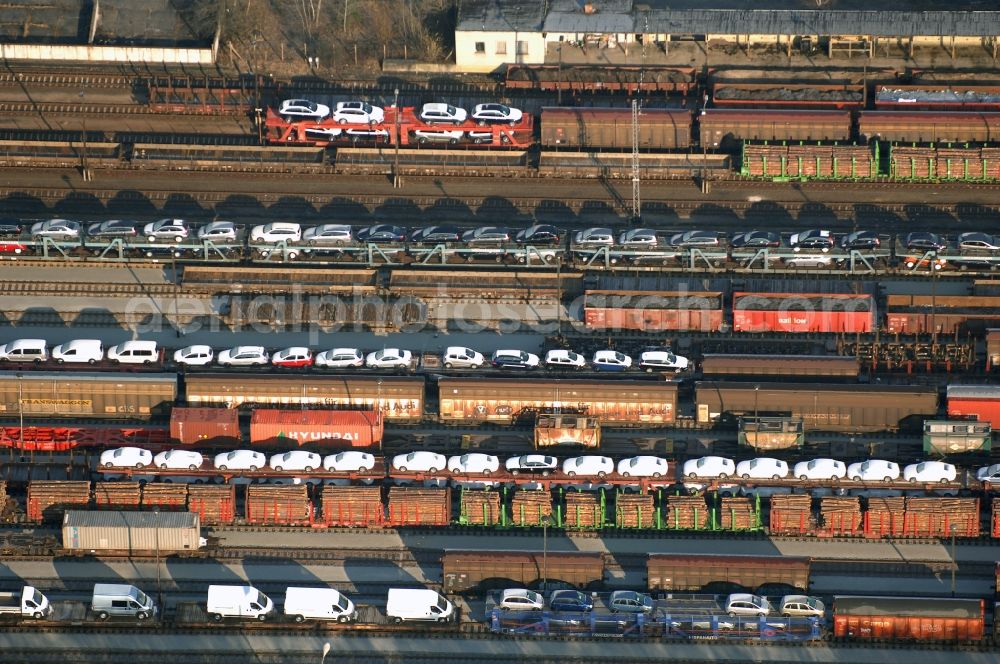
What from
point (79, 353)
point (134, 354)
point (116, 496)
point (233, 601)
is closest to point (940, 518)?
point (233, 601)

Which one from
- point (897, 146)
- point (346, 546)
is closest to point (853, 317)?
point (897, 146)

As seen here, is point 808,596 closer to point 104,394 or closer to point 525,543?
point 525,543

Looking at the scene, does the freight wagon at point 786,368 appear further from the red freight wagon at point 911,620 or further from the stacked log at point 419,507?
the stacked log at point 419,507

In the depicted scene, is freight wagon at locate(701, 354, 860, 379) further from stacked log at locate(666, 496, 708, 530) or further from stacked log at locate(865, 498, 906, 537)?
stacked log at locate(865, 498, 906, 537)

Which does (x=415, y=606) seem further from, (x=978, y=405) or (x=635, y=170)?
(x=635, y=170)

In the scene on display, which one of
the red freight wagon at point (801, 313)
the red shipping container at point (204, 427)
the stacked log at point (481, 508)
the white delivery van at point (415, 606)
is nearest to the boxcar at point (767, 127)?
Answer: the red freight wagon at point (801, 313)

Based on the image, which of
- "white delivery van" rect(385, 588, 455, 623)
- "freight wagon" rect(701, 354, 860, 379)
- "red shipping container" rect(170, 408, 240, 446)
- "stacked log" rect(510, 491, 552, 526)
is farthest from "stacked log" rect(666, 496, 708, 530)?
"red shipping container" rect(170, 408, 240, 446)
